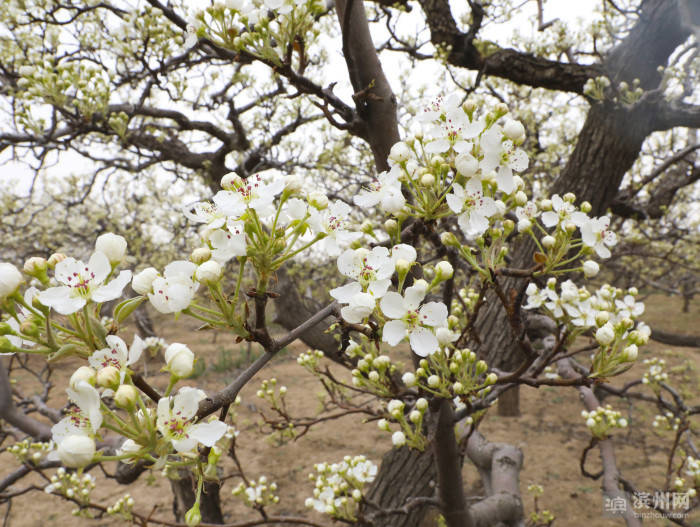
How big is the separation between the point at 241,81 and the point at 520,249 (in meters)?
3.54

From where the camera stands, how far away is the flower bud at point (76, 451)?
0.66 metres

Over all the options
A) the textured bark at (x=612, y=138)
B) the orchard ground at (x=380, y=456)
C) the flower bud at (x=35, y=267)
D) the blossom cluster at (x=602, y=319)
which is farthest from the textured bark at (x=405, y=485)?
the flower bud at (x=35, y=267)

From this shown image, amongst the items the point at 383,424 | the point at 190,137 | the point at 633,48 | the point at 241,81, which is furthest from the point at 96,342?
the point at 190,137

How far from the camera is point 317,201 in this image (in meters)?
0.94

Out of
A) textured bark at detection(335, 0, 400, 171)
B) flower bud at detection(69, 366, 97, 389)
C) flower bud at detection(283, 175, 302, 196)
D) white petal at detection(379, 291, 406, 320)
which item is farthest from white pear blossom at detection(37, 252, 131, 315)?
textured bark at detection(335, 0, 400, 171)

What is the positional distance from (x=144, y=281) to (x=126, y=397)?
25 centimetres

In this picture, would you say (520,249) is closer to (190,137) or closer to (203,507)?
(203,507)

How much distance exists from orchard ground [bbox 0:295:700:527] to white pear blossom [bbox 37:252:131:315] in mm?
2563

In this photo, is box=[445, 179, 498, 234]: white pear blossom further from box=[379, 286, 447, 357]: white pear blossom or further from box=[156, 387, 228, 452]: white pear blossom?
box=[156, 387, 228, 452]: white pear blossom

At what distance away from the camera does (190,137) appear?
22.5ft

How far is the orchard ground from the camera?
4578 millimetres

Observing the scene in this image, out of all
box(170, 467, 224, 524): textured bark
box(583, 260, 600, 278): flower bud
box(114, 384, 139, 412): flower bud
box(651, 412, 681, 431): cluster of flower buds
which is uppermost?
box(583, 260, 600, 278): flower bud

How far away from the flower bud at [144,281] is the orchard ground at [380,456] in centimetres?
253

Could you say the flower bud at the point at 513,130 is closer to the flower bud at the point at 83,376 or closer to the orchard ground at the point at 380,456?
the flower bud at the point at 83,376
